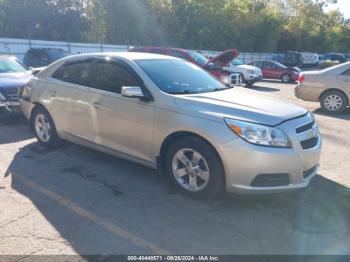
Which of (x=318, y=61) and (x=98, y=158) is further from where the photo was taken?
(x=318, y=61)

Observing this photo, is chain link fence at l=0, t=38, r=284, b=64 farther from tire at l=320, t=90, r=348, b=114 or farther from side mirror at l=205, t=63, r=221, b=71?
tire at l=320, t=90, r=348, b=114

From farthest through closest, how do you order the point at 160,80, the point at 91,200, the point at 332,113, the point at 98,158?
the point at 332,113, the point at 98,158, the point at 160,80, the point at 91,200

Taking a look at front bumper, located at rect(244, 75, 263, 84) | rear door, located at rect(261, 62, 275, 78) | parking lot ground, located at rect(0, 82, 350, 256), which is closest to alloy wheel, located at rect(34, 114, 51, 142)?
parking lot ground, located at rect(0, 82, 350, 256)

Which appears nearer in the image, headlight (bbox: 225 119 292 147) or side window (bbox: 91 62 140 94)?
headlight (bbox: 225 119 292 147)

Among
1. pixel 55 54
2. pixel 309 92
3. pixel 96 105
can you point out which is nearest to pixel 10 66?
pixel 96 105

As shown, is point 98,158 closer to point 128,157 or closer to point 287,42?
point 128,157

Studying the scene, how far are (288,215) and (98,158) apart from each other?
9.64ft

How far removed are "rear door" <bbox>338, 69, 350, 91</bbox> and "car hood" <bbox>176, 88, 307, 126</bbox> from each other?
20.8 ft

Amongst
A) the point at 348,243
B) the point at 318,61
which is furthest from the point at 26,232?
the point at 318,61

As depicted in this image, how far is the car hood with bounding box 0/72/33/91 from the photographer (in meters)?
7.39

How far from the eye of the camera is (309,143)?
4.05 m

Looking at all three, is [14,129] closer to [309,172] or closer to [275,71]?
[309,172]

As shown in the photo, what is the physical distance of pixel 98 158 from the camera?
18.2 feet

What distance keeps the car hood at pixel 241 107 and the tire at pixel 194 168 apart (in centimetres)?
38
